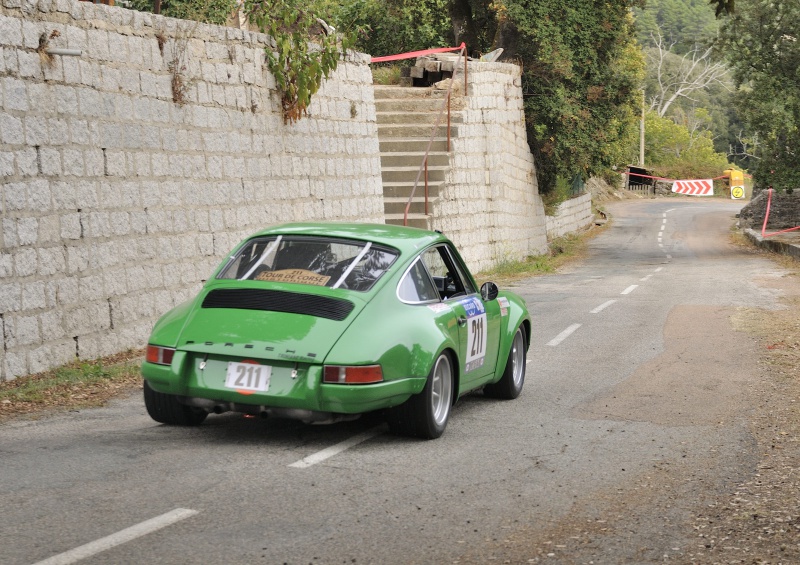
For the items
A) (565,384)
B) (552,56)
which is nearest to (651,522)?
(565,384)

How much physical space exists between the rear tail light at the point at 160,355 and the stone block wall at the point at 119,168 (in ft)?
10.4

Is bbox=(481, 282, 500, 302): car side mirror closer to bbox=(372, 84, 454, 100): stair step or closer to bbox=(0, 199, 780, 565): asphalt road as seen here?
bbox=(0, 199, 780, 565): asphalt road

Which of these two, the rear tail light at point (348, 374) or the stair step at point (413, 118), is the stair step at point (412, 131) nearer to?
the stair step at point (413, 118)

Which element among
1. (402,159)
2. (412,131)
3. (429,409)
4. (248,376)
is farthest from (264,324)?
(412,131)

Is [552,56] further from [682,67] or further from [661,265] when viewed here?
[682,67]

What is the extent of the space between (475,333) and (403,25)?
28838 mm

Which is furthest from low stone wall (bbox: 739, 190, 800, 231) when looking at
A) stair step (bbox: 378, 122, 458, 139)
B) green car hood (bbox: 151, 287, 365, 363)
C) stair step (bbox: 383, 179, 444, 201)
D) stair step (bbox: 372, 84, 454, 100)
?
green car hood (bbox: 151, 287, 365, 363)

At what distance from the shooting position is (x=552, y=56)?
30.7 metres

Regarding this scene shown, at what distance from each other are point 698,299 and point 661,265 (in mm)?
11267

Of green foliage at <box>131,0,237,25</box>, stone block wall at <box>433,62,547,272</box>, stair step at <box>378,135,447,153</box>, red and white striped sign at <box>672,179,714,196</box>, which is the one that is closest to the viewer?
green foliage at <box>131,0,237,25</box>

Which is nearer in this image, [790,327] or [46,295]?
[46,295]

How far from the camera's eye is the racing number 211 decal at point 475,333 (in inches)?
313

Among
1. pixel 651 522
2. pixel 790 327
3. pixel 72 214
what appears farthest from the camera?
pixel 790 327

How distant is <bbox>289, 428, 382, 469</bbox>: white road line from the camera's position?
6454 millimetres
